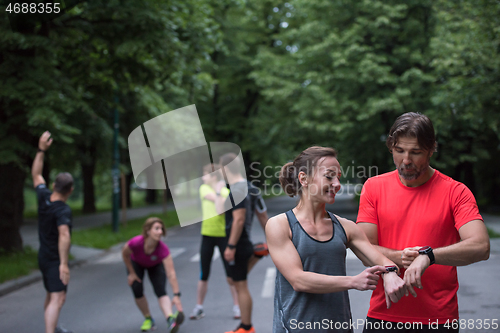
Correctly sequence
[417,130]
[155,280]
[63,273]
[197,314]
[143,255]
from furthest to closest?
[197,314] < [155,280] < [143,255] < [63,273] < [417,130]

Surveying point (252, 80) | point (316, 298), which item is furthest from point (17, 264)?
point (252, 80)

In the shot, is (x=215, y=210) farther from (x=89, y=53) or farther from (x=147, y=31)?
(x=89, y=53)

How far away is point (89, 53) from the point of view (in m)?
10.6

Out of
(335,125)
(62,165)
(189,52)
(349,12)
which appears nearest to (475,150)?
(335,125)

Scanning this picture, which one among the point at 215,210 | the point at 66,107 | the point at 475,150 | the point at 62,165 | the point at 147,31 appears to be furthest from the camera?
the point at 62,165

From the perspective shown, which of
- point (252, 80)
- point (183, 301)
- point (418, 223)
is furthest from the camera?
point (252, 80)

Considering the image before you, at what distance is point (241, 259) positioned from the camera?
18.6 feet

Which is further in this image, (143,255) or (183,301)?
(183,301)

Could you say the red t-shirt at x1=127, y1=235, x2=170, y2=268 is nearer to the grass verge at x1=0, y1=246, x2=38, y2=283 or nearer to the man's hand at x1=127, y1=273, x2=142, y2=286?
the man's hand at x1=127, y1=273, x2=142, y2=286

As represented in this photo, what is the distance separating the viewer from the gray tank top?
2.33 meters

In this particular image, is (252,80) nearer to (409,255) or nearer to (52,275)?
(52,275)

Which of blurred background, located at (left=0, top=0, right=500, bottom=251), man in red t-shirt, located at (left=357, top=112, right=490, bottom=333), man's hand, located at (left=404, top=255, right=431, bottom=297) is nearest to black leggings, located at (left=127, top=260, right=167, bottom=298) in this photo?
man in red t-shirt, located at (left=357, top=112, right=490, bottom=333)

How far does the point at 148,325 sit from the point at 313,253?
13.1ft

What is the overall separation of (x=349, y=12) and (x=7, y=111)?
14812mm
